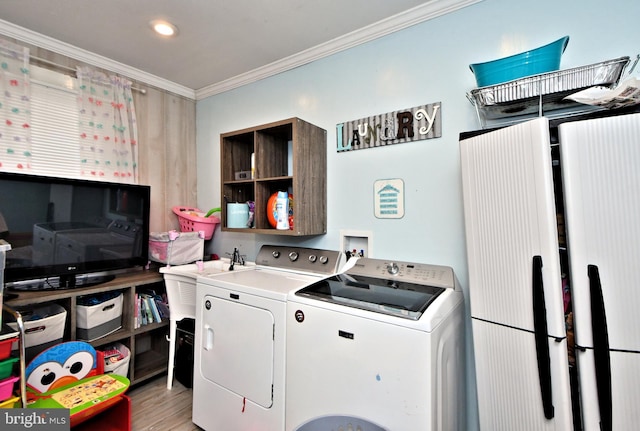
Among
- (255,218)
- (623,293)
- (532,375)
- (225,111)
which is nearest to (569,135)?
(623,293)

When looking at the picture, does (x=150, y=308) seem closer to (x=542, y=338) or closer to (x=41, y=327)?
(x=41, y=327)

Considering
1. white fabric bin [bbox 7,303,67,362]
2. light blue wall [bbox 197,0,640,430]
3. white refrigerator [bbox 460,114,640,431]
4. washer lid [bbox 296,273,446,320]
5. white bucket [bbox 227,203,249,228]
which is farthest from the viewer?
white bucket [bbox 227,203,249,228]

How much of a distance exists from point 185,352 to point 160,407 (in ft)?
1.19

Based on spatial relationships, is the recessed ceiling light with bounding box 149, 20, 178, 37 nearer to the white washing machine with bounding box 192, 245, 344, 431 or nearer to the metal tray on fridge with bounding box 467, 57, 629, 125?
the white washing machine with bounding box 192, 245, 344, 431

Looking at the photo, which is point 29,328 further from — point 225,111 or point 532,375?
point 532,375

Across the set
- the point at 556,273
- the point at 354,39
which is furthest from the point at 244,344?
the point at 354,39

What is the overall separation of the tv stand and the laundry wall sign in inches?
70.0

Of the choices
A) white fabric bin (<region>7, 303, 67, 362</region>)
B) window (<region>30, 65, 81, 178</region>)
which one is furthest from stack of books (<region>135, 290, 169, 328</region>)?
window (<region>30, 65, 81, 178</region>)

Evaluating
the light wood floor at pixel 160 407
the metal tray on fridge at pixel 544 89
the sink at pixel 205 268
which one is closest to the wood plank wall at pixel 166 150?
the sink at pixel 205 268

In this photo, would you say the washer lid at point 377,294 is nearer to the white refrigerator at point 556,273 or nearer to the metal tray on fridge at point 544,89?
the white refrigerator at point 556,273

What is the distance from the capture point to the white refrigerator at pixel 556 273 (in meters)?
0.94

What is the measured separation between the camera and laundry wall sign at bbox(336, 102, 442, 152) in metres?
1.73

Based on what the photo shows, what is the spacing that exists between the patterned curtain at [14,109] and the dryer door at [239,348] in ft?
5.03

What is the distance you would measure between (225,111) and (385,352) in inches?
97.1
